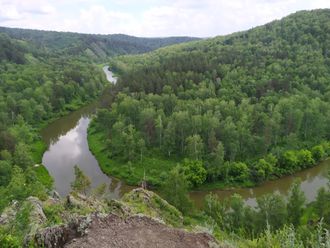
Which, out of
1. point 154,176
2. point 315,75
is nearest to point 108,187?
point 154,176

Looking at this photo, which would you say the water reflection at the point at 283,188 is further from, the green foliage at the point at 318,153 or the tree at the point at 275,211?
the tree at the point at 275,211

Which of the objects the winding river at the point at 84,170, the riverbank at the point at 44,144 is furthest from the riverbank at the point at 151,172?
the riverbank at the point at 44,144

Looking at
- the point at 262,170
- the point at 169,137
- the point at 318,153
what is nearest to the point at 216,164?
the point at 262,170

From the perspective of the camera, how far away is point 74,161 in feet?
234

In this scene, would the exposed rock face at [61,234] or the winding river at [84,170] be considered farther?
the winding river at [84,170]

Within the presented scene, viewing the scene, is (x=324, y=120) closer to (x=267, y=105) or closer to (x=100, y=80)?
(x=267, y=105)

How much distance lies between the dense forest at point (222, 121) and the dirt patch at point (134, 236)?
3828 cm

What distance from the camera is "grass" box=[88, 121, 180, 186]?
60.0 meters

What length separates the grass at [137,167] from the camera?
60.0 m

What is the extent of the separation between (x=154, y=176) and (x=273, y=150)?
22189 millimetres

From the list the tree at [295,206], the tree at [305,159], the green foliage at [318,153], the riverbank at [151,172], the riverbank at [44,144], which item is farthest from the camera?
the green foliage at [318,153]

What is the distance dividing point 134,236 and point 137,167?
47225 mm

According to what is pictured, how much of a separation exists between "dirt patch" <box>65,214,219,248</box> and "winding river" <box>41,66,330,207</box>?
3616cm

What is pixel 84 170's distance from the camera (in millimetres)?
66250
